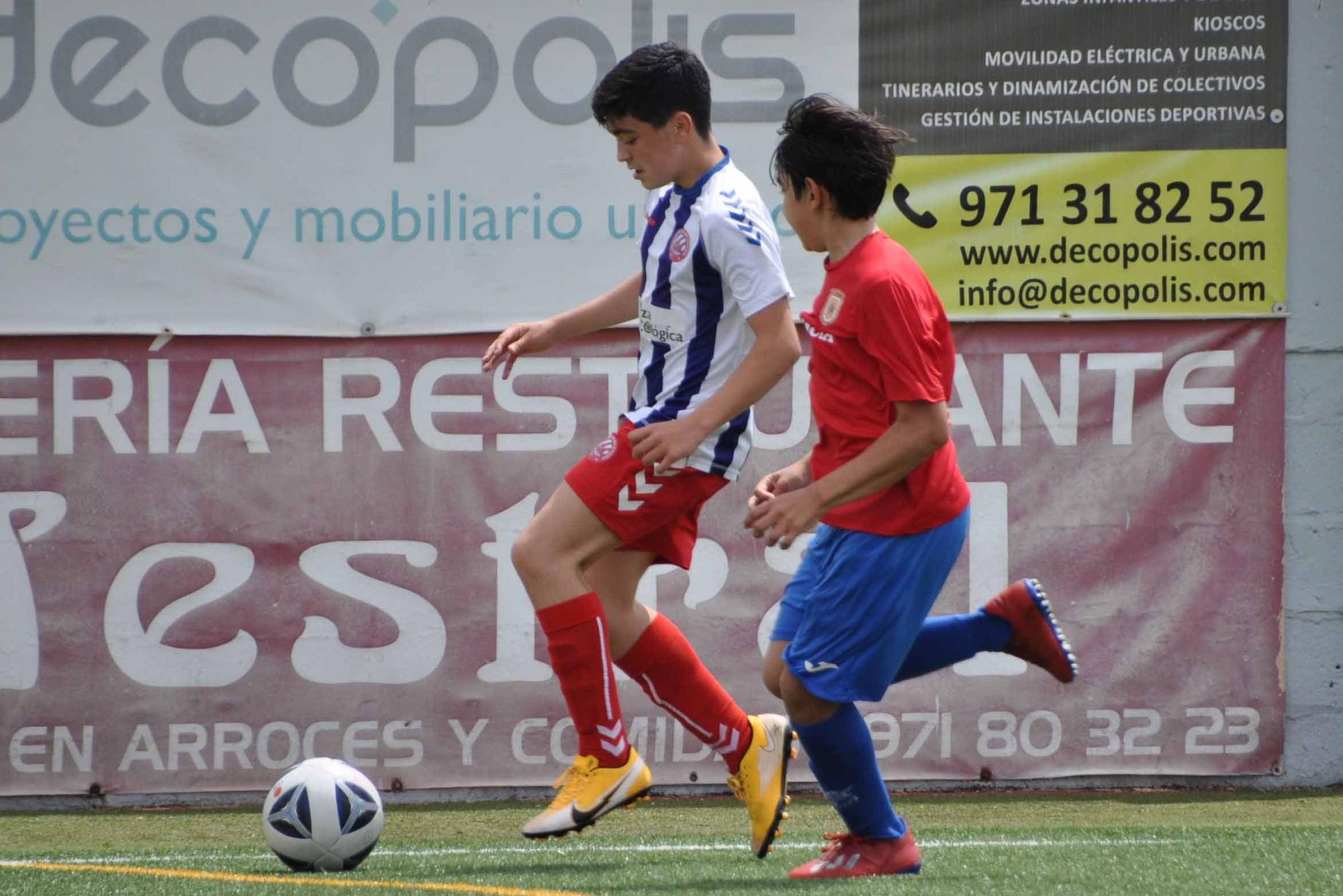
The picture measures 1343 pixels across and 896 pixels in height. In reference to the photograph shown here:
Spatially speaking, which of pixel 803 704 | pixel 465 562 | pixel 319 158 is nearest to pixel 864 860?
pixel 803 704

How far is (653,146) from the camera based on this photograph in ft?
11.6

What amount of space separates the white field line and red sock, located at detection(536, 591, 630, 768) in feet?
1.95

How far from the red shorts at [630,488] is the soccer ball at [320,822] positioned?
2.77 feet

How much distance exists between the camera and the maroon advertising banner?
18.5 feet

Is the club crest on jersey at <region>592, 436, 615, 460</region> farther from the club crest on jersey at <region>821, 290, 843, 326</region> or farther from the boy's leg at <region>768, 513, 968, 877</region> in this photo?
the club crest on jersey at <region>821, 290, 843, 326</region>

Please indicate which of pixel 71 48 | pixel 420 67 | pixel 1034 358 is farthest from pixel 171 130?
pixel 1034 358

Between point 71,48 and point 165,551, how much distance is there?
1830 millimetres

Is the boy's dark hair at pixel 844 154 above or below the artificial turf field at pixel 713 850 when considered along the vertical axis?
above

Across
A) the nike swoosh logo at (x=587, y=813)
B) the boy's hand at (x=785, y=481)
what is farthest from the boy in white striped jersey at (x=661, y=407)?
the boy's hand at (x=785, y=481)

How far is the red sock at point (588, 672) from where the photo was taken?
3.50m

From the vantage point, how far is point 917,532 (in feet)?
10.1

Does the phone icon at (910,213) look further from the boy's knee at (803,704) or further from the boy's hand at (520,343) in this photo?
the boy's knee at (803,704)

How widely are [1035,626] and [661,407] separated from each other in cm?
95

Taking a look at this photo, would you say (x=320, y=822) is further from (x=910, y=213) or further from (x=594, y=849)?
(x=910, y=213)
